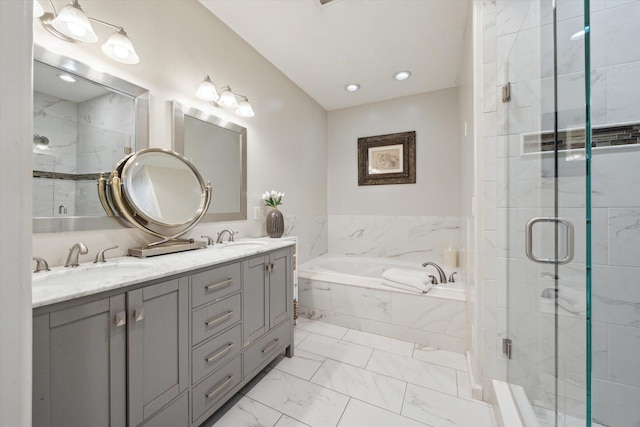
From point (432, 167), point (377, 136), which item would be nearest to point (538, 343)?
point (432, 167)

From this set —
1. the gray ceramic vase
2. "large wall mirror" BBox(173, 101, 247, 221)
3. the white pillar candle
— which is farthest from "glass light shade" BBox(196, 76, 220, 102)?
the white pillar candle

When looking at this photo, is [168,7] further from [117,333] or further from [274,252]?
[117,333]

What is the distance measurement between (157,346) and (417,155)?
3098mm

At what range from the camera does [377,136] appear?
3.32 metres

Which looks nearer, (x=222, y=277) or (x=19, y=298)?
(x=19, y=298)

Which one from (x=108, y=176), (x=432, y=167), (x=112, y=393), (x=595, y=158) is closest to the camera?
(x=112, y=393)

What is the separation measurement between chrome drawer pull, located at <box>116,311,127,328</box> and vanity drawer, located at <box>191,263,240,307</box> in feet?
0.87

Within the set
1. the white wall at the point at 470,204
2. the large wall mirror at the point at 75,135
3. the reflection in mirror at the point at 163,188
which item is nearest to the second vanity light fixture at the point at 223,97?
the large wall mirror at the point at 75,135

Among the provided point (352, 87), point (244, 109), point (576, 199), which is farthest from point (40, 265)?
point (352, 87)

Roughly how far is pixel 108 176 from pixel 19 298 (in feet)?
3.65

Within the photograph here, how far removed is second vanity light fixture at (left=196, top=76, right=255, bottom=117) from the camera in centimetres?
169

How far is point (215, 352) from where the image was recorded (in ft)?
4.08

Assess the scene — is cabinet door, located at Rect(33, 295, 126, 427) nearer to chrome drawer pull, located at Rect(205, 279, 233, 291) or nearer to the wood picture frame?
chrome drawer pull, located at Rect(205, 279, 233, 291)

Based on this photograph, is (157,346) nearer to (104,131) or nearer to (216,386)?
(216,386)
